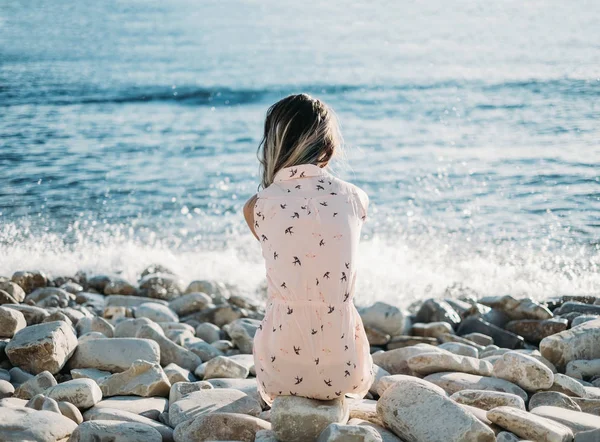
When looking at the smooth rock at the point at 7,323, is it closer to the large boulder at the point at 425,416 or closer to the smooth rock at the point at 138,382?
the smooth rock at the point at 138,382

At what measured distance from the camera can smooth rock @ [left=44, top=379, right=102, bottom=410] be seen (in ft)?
13.2

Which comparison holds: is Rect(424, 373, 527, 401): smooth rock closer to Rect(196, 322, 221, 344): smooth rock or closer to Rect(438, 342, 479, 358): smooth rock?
Rect(438, 342, 479, 358): smooth rock

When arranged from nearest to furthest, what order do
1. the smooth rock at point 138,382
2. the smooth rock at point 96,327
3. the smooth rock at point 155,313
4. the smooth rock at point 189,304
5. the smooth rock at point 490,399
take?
the smooth rock at point 490,399, the smooth rock at point 138,382, the smooth rock at point 96,327, the smooth rock at point 155,313, the smooth rock at point 189,304

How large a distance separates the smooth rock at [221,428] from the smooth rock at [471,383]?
120 cm

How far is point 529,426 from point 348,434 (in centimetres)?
80

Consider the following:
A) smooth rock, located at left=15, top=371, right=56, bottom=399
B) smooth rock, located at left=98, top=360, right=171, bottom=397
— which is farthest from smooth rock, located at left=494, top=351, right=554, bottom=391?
smooth rock, located at left=15, top=371, right=56, bottom=399

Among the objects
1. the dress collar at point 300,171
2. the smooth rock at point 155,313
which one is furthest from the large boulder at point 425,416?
the smooth rock at point 155,313

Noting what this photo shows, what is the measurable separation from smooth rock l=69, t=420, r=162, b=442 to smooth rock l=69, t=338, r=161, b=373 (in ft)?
3.55

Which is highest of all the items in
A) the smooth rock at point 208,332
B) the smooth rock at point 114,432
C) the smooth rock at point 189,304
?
the smooth rock at point 114,432

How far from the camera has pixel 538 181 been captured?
1080cm

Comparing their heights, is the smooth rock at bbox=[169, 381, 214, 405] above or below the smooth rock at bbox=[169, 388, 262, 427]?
below

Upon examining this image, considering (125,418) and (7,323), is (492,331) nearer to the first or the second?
(125,418)

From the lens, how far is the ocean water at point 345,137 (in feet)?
28.2

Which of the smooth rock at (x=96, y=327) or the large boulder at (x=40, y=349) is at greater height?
the large boulder at (x=40, y=349)
